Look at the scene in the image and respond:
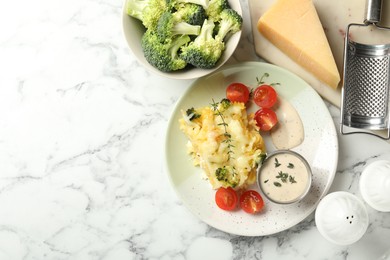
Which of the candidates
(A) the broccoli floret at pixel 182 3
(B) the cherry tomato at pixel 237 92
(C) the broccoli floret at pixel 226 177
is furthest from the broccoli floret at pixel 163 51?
(C) the broccoli floret at pixel 226 177

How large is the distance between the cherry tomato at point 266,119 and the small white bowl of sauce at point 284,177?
131mm

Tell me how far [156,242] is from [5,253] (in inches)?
28.5

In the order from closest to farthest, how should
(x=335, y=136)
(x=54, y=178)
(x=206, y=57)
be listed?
(x=206, y=57) → (x=335, y=136) → (x=54, y=178)

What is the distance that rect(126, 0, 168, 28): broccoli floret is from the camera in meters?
2.39

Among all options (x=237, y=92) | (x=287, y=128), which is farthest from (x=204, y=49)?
(x=287, y=128)

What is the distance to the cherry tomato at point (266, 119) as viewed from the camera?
8.27 ft

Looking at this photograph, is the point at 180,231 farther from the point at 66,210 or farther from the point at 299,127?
the point at 299,127

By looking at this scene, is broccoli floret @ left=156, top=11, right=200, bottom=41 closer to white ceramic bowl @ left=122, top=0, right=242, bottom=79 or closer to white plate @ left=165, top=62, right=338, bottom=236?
white ceramic bowl @ left=122, top=0, right=242, bottom=79

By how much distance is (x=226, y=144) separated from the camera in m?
2.47

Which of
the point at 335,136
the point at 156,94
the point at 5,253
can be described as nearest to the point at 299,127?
the point at 335,136

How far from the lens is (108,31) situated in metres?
2.70

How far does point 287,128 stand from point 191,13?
26.2 inches

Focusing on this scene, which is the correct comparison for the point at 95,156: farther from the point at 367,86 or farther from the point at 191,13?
the point at 367,86

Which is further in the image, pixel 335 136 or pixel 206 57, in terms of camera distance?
pixel 335 136
